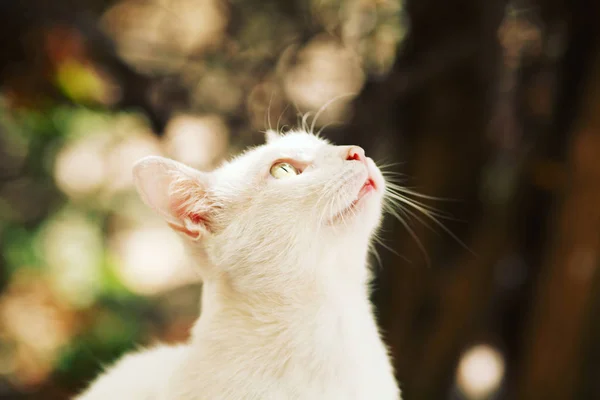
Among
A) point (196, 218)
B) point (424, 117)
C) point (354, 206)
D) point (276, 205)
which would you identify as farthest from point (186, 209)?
point (424, 117)

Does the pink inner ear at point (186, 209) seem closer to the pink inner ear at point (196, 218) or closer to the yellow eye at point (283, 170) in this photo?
the pink inner ear at point (196, 218)

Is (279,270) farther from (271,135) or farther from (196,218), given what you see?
(271,135)

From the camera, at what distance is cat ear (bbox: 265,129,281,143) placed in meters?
1.01

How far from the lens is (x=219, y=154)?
170 centimetres

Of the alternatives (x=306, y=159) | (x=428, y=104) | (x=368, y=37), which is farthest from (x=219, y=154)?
(x=306, y=159)

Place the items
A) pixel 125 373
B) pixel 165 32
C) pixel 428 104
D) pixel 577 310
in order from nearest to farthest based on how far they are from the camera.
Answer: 1. pixel 125 373
2. pixel 577 310
3. pixel 428 104
4. pixel 165 32

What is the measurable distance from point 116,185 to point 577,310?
5.89 ft

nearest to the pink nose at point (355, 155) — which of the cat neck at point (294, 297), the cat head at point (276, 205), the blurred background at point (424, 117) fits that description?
the cat head at point (276, 205)

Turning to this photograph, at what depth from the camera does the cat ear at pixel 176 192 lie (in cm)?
82

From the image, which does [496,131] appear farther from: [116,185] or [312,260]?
[116,185]

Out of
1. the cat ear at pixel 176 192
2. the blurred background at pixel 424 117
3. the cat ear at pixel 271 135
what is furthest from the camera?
the blurred background at pixel 424 117

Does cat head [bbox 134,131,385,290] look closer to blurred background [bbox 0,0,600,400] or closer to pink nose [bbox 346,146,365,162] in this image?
pink nose [bbox 346,146,365,162]

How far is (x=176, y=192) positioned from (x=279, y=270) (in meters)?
0.20

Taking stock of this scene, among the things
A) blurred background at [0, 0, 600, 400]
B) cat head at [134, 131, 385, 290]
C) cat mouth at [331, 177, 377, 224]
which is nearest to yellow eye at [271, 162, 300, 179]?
cat head at [134, 131, 385, 290]
